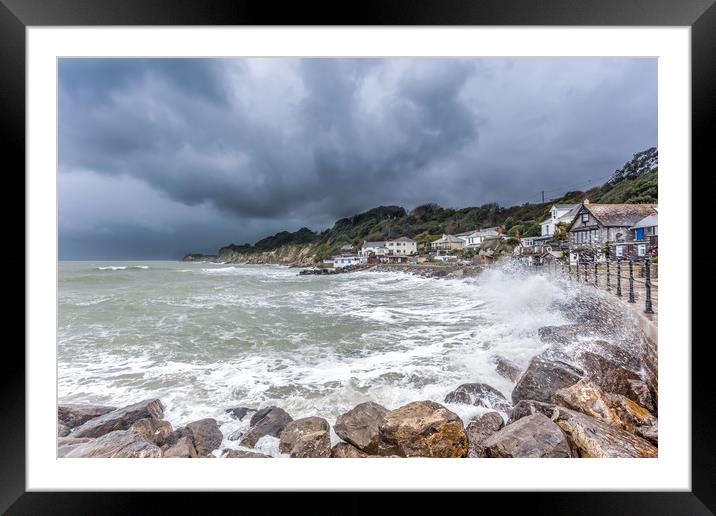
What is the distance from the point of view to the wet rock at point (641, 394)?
186cm

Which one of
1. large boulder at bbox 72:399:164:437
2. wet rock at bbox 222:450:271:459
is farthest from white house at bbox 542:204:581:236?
large boulder at bbox 72:399:164:437

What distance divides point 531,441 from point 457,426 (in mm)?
440

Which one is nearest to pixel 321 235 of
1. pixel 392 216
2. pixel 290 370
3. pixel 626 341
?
pixel 392 216

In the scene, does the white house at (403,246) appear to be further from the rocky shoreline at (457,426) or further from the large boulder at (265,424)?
the large boulder at (265,424)

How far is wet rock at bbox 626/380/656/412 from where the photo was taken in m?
1.86

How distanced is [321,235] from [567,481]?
29.7 feet

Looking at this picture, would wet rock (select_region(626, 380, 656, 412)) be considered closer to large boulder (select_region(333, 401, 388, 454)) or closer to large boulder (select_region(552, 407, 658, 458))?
large boulder (select_region(552, 407, 658, 458))

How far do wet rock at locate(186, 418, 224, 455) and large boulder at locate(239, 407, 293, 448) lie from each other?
0.21 meters

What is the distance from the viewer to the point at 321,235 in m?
9.60
